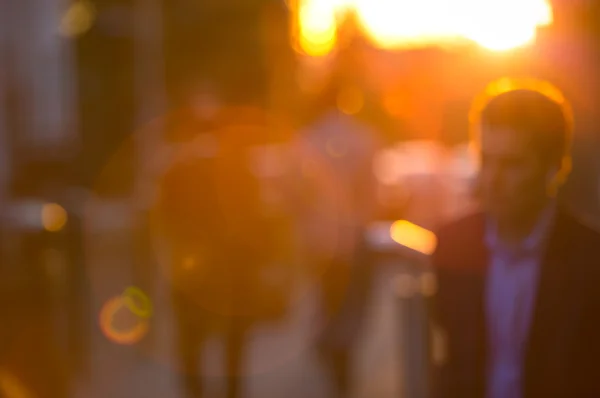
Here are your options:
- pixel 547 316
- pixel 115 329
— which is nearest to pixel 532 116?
pixel 547 316

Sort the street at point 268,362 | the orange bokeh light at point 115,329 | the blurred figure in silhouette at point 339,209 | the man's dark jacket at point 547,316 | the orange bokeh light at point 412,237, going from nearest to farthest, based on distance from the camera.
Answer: the man's dark jacket at point 547,316, the orange bokeh light at point 412,237, the blurred figure in silhouette at point 339,209, the street at point 268,362, the orange bokeh light at point 115,329

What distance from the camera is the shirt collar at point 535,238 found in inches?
108

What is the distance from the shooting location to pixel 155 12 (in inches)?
520

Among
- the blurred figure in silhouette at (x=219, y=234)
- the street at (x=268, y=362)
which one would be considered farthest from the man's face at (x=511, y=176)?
the street at (x=268, y=362)

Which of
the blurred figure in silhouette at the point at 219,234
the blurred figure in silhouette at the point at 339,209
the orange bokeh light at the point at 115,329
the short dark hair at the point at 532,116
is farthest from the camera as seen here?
the orange bokeh light at the point at 115,329

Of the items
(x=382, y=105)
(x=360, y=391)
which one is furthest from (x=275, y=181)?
(x=382, y=105)

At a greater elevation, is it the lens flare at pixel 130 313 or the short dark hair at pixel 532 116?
the short dark hair at pixel 532 116

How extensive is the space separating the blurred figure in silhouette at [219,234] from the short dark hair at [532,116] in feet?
8.13

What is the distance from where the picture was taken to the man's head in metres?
2.76

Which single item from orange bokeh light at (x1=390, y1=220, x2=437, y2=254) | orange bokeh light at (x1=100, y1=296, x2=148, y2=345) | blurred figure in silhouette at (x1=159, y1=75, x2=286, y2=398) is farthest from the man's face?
orange bokeh light at (x1=100, y1=296, x2=148, y2=345)

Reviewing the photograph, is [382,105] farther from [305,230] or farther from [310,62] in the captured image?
[310,62]

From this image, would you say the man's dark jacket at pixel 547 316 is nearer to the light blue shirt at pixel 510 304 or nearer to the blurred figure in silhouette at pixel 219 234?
the light blue shirt at pixel 510 304

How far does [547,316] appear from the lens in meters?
2.70

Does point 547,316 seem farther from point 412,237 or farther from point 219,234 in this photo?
point 219,234
